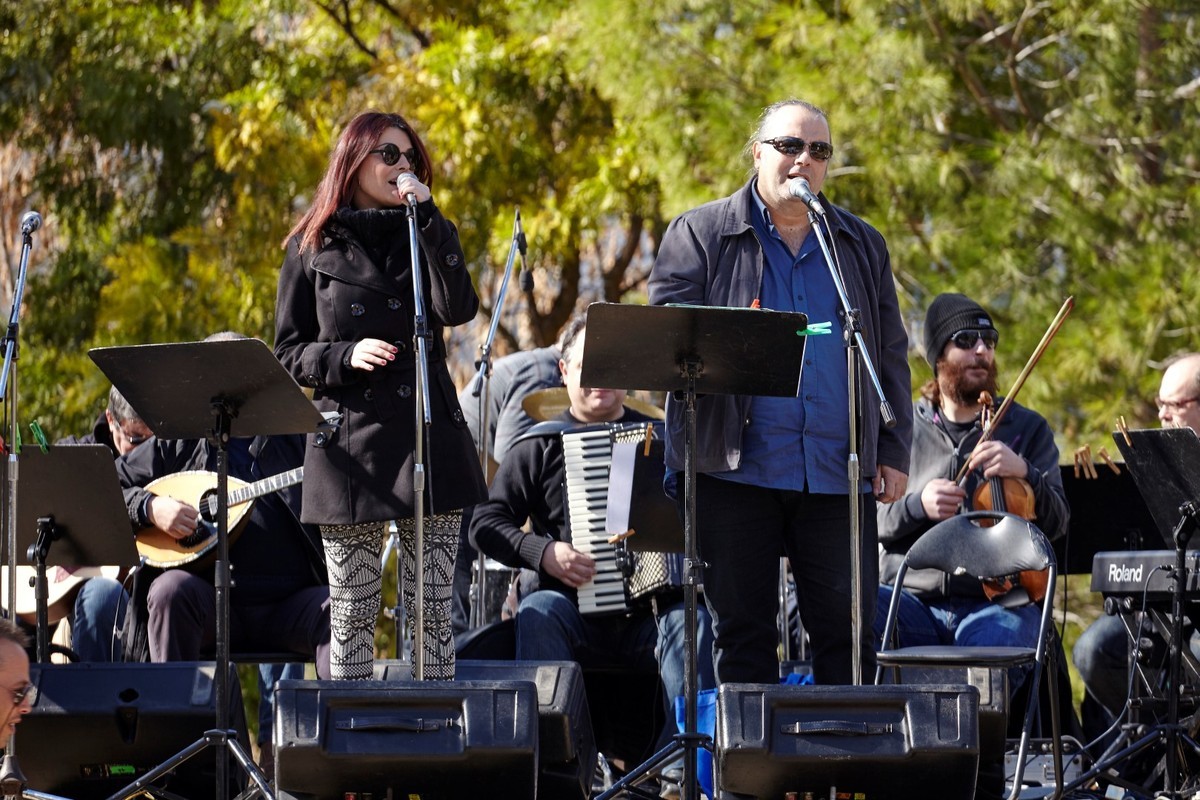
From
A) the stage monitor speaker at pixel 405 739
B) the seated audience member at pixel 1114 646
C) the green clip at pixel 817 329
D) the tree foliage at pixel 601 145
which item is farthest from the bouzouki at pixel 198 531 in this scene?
the tree foliage at pixel 601 145

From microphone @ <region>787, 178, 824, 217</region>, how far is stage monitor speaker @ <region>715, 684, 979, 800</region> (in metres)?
1.25

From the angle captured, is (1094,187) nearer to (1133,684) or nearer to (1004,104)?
(1004,104)

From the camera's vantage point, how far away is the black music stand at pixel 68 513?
16.7ft

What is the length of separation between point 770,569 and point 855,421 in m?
0.47

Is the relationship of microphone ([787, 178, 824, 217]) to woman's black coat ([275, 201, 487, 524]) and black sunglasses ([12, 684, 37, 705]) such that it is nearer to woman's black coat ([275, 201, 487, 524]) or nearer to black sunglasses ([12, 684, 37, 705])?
woman's black coat ([275, 201, 487, 524])

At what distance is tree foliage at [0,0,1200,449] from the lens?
313 inches

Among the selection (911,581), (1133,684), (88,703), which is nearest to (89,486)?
(88,703)

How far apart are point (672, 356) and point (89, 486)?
199 centimetres

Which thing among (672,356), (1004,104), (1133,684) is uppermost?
(1004,104)

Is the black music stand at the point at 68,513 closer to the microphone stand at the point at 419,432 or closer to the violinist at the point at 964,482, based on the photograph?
the microphone stand at the point at 419,432

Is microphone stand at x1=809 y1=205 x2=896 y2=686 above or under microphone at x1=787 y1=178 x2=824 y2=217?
under

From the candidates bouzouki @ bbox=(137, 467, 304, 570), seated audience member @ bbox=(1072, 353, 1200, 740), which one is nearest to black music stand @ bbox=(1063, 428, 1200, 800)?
seated audience member @ bbox=(1072, 353, 1200, 740)

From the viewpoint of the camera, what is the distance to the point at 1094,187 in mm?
8000

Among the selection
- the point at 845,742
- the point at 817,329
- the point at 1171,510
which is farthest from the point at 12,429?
the point at 1171,510
